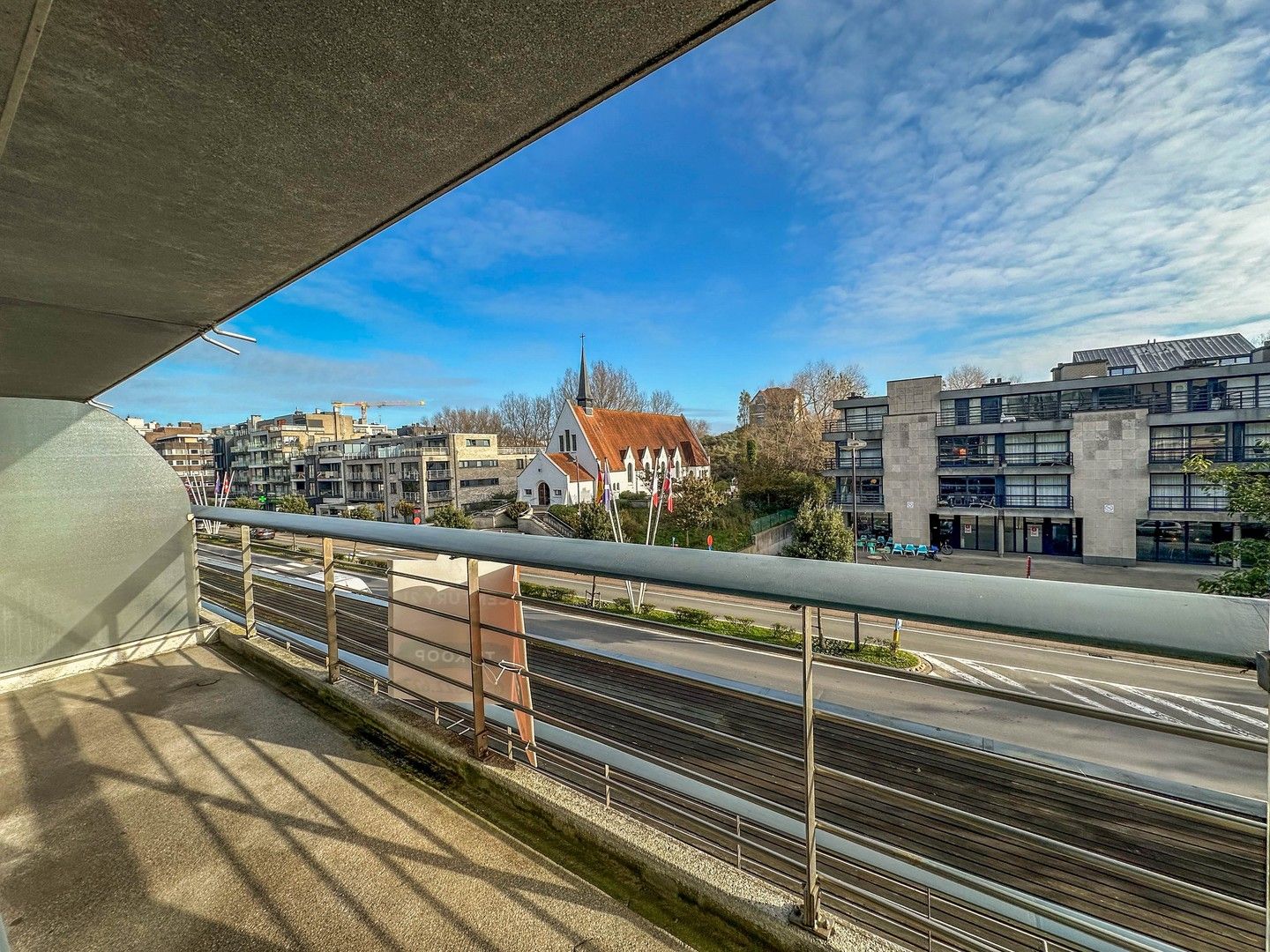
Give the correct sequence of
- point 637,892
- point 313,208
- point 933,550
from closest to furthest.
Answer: point 637,892 → point 313,208 → point 933,550

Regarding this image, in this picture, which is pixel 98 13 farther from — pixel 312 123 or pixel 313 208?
pixel 313 208

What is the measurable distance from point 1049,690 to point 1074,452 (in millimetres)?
16351

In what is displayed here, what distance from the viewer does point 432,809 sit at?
1.74 m

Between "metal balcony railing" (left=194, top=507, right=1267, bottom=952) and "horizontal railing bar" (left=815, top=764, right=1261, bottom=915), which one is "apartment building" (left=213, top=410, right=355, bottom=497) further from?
"horizontal railing bar" (left=815, top=764, right=1261, bottom=915)

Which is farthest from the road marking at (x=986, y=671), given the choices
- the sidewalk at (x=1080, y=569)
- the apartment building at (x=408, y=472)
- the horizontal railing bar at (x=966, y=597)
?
the apartment building at (x=408, y=472)

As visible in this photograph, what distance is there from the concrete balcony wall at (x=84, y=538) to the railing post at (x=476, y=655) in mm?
2885

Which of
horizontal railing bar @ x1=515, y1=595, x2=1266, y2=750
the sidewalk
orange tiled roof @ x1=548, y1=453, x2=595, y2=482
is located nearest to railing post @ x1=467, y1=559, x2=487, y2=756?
horizontal railing bar @ x1=515, y1=595, x2=1266, y2=750

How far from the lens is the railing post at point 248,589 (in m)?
3.05

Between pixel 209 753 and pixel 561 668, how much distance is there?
811cm

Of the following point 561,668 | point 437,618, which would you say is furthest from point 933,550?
point 437,618

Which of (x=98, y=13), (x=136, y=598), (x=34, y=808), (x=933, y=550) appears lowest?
(x=933, y=550)

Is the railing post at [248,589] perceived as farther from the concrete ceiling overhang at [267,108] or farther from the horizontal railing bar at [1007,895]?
the horizontal railing bar at [1007,895]

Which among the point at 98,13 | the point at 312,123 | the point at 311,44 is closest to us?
the point at 98,13

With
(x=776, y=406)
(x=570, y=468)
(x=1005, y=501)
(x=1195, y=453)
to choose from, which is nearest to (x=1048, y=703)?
(x=1005, y=501)
